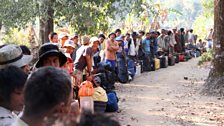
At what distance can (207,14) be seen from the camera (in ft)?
75.0

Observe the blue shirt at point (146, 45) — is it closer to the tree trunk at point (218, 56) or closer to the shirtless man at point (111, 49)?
the shirtless man at point (111, 49)

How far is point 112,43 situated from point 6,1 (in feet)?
11.7

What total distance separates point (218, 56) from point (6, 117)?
8.03 meters

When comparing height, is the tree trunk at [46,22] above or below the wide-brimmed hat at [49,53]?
above

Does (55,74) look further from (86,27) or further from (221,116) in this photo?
(86,27)

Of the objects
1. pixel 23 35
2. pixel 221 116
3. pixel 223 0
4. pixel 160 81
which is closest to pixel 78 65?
pixel 221 116

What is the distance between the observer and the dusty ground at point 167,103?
7.27 metres

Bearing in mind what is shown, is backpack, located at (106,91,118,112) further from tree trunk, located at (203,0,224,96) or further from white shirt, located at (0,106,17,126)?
white shirt, located at (0,106,17,126)

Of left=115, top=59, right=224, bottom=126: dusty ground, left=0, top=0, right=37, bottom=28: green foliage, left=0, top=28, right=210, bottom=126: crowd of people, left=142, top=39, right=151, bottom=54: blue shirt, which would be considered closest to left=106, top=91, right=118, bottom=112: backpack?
left=0, top=28, right=210, bottom=126: crowd of people

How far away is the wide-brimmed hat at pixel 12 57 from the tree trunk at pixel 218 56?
695cm

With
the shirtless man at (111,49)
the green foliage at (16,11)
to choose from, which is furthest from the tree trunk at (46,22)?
the shirtless man at (111,49)

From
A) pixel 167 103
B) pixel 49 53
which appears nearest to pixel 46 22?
pixel 167 103

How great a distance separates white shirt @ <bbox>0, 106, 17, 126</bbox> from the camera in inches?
93.9

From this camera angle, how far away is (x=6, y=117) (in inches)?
95.4
